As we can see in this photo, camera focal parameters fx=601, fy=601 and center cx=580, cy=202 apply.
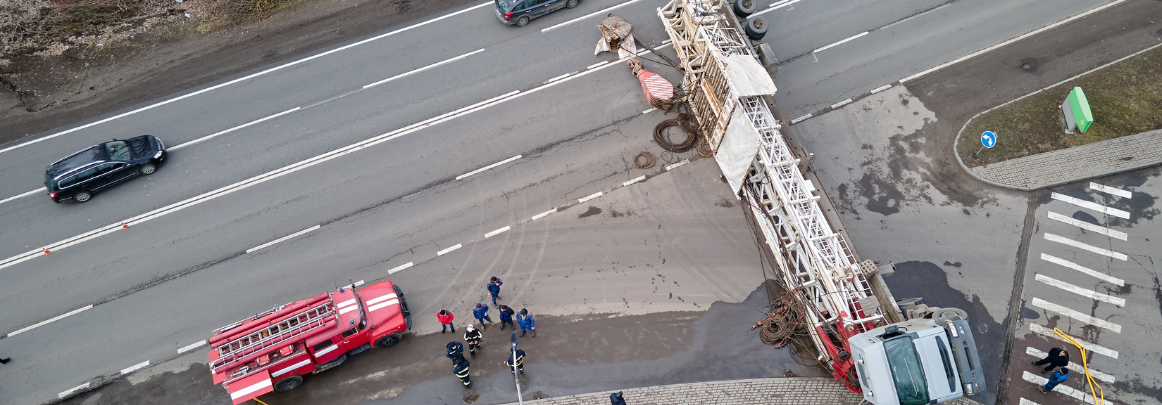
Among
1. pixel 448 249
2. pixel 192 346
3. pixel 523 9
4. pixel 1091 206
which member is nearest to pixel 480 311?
pixel 448 249

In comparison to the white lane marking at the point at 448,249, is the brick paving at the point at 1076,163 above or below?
below

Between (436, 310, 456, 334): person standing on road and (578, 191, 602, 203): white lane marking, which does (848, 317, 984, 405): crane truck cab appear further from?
(436, 310, 456, 334): person standing on road

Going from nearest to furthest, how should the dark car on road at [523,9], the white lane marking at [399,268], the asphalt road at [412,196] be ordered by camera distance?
1. the asphalt road at [412,196]
2. the white lane marking at [399,268]
3. the dark car on road at [523,9]

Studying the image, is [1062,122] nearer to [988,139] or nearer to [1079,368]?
[988,139]

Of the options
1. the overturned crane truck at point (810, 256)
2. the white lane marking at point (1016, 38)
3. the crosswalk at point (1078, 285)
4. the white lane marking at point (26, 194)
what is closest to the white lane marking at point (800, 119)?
the overturned crane truck at point (810, 256)

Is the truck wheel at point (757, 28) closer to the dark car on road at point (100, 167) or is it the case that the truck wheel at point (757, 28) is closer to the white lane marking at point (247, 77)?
the white lane marking at point (247, 77)
